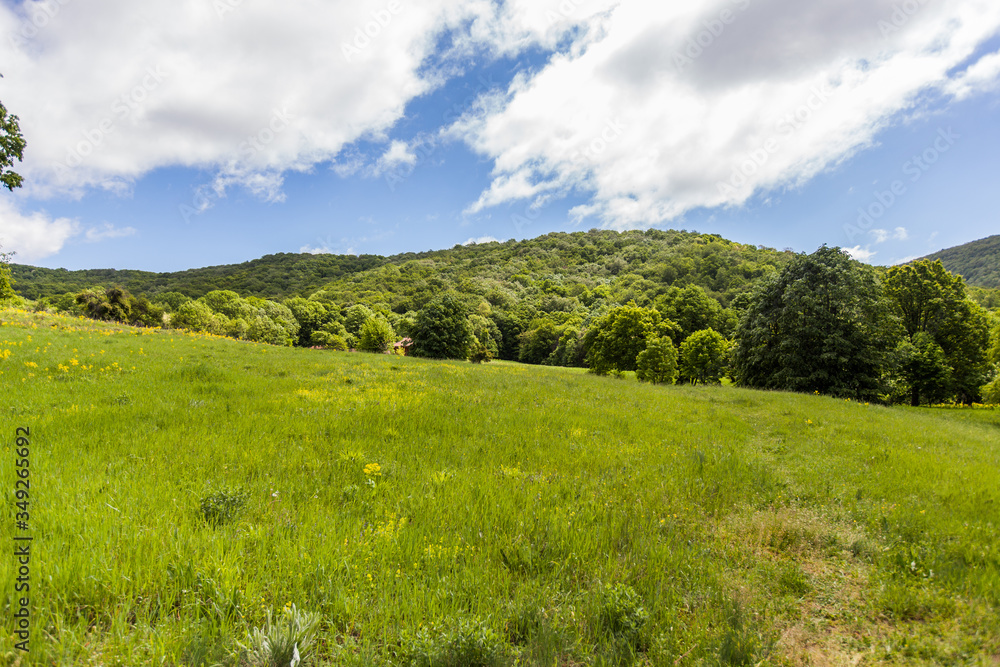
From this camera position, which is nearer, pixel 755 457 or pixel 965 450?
pixel 755 457

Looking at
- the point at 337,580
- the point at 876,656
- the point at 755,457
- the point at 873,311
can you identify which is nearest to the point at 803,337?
the point at 873,311

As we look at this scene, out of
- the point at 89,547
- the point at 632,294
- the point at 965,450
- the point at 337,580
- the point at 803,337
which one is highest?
the point at 632,294

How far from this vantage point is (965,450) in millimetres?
9602

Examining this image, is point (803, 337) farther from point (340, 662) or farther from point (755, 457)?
point (340, 662)

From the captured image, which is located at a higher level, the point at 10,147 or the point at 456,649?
the point at 10,147

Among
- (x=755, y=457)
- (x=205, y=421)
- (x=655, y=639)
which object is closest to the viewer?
(x=655, y=639)

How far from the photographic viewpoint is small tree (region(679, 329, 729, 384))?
1759 inches

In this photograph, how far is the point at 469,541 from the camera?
13.1 ft

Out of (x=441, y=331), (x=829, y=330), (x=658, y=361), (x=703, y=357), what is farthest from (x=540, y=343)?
(x=829, y=330)

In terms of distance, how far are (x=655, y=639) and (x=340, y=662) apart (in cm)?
228

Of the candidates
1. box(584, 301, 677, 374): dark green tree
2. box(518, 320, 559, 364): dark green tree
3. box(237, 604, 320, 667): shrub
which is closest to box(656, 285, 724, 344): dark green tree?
box(584, 301, 677, 374): dark green tree

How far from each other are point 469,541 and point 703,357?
156 ft

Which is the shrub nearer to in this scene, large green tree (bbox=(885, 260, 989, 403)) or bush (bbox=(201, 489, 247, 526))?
bush (bbox=(201, 489, 247, 526))

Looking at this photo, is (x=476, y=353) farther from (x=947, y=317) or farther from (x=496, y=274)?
(x=496, y=274)
